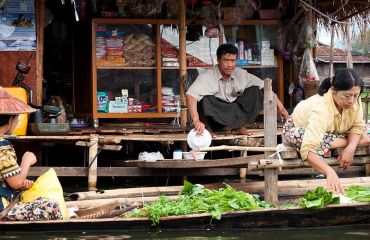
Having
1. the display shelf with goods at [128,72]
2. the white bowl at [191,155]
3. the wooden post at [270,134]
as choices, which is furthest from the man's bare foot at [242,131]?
the wooden post at [270,134]

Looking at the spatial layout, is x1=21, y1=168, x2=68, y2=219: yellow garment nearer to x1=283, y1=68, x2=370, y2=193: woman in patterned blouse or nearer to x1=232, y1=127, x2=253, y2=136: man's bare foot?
x1=283, y1=68, x2=370, y2=193: woman in patterned blouse

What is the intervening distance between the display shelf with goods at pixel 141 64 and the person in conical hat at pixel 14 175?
139 inches

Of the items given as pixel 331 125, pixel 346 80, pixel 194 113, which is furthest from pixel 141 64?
pixel 346 80

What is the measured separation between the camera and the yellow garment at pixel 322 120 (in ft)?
24.6

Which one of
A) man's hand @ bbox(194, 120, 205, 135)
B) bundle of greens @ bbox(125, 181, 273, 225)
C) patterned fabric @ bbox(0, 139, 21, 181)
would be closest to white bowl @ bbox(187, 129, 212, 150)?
man's hand @ bbox(194, 120, 205, 135)

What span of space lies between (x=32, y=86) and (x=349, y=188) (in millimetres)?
4491

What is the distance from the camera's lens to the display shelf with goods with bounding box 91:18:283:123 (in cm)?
1131

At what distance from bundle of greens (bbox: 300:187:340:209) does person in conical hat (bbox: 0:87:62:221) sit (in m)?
2.27

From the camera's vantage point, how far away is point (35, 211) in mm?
7703

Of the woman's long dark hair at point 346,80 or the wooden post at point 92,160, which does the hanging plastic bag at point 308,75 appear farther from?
the woman's long dark hair at point 346,80

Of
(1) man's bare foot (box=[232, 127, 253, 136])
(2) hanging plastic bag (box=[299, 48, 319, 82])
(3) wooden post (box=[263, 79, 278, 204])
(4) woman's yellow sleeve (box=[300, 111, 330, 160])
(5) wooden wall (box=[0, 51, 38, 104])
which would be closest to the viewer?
(4) woman's yellow sleeve (box=[300, 111, 330, 160])

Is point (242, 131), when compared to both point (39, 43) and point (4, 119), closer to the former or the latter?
point (39, 43)

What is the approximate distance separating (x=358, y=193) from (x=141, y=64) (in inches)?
166

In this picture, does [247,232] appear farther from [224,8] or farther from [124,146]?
[224,8]
